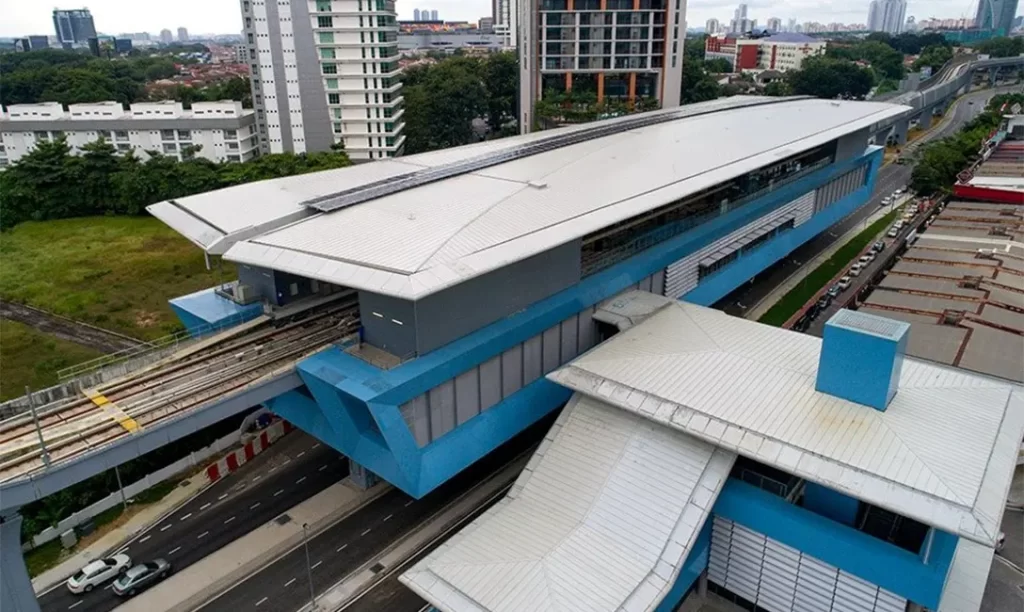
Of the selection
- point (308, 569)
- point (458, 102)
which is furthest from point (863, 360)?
point (458, 102)

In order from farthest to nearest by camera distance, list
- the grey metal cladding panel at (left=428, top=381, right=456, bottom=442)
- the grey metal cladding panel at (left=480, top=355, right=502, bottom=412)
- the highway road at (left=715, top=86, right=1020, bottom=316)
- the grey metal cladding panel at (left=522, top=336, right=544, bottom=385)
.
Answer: the highway road at (left=715, top=86, right=1020, bottom=316) < the grey metal cladding panel at (left=522, top=336, right=544, bottom=385) < the grey metal cladding panel at (left=480, top=355, right=502, bottom=412) < the grey metal cladding panel at (left=428, top=381, right=456, bottom=442)

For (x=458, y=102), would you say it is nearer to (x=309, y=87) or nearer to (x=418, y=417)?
(x=309, y=87)

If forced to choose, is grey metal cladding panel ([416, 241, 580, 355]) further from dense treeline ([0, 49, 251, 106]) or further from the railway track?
dense treeline ([0, 49, 251, 106])

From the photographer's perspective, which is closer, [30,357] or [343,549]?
[343,549]

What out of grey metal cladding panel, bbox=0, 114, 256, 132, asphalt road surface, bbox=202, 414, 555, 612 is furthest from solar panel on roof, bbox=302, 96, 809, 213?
grey metal cladding panel, bbox=0, 114, 256, 132

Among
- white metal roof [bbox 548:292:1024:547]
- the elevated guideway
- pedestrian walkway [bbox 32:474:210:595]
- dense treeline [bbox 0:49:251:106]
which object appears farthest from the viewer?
dense treeline [bbox 0:49:251:106]

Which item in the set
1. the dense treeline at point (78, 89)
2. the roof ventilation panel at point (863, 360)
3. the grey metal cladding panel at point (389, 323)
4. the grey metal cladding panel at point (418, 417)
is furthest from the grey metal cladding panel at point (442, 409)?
the dense treeline at point (78, 89)

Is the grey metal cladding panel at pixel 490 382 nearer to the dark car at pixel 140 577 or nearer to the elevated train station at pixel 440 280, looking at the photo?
the elevated train station at pixel 440 280
